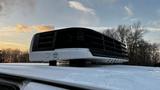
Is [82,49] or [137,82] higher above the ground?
[82,49]

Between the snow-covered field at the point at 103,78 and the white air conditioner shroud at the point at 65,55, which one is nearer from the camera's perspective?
the snow-covered field at the point at 103,78

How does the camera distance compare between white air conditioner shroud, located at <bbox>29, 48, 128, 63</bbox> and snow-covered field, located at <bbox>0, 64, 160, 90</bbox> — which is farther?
white air conditioner shroud, located at <bbox>29, 48, 128, 63</bbox>

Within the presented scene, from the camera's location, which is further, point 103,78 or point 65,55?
point 65,55

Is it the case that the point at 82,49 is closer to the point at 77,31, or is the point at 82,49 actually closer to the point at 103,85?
the point at 77,31

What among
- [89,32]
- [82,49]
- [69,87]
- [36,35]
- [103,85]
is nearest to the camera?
[103,85]

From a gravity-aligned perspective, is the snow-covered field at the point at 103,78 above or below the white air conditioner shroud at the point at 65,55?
below

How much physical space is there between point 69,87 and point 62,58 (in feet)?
2.78

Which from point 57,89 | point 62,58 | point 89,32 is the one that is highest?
point 89,32

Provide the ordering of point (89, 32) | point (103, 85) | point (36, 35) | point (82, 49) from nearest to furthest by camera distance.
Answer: point (103, 85) → point (82, 49) → point (89, 32) → point (36, 35)

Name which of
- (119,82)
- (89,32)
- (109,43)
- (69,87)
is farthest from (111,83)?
(109,43)

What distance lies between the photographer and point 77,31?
297cm

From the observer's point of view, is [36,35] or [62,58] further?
[36,35]

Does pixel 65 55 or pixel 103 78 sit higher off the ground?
pixel 65 55

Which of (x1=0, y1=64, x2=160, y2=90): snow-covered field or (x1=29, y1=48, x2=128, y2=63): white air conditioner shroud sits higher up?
(x1=29, y1=48, x2=128, y2=63): white air conditioner shroud
